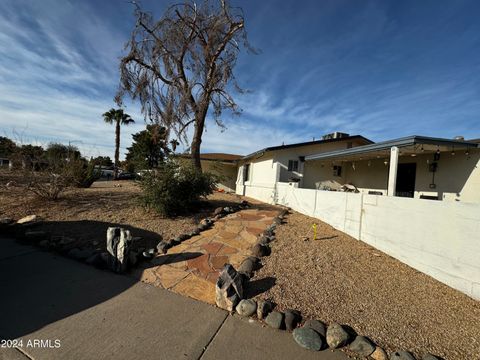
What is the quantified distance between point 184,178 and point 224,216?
1.64 m

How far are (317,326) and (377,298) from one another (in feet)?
3.92

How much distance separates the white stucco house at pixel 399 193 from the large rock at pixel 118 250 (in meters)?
4.89

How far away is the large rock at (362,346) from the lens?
2178 mm

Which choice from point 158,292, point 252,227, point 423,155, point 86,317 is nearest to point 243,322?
point 158,292

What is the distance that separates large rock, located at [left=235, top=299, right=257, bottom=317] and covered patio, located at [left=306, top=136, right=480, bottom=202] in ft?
18.8

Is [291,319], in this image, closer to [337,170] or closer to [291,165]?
[291,165]

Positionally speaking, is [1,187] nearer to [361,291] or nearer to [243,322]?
[243,322]

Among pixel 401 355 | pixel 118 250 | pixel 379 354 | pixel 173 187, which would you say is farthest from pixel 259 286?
pixel 173 187

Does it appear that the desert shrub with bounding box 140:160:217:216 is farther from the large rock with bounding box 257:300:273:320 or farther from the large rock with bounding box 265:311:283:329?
the large rock with bounding box 265:311:283:329

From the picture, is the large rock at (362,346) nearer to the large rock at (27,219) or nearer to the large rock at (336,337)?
the large rock at (336,337)

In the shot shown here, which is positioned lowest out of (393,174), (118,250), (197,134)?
(118,250)

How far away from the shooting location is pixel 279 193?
1083 cm

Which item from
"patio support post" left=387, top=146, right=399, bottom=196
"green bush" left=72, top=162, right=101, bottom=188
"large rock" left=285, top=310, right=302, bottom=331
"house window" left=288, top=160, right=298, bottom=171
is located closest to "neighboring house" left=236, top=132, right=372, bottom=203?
"house window" left=288, top=160, right=298, bottom=171

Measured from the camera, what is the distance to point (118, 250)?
3672 mm
